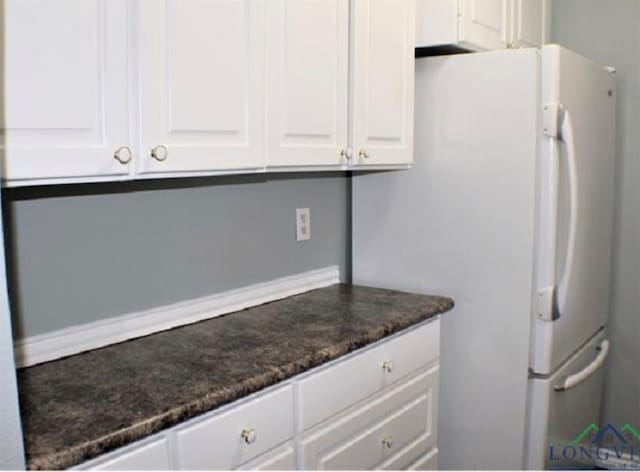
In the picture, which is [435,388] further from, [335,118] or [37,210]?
[37,210]

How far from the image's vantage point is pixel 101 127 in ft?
4.77

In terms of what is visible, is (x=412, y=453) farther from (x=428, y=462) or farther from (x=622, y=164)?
(x=622, y=164)

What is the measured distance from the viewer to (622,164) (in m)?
3.06

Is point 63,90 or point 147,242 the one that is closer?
point 63,90

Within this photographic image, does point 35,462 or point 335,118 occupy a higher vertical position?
point 335,118

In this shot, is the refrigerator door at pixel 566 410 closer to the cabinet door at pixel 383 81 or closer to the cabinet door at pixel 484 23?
the cabinet door at pixel 383 81

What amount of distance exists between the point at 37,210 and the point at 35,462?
686 mm

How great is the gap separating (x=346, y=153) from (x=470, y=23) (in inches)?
26.0

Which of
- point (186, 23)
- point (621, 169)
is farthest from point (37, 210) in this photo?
point (621, 169)

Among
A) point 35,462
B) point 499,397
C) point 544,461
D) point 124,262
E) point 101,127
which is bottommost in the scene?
point 544,461

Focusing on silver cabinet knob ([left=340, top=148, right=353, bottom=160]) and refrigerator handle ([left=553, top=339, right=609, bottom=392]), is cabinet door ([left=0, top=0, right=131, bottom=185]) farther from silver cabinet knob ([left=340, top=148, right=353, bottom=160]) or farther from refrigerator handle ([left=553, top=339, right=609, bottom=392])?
refrigerator handle ([left=553, top=339, right=609, bottom=392])

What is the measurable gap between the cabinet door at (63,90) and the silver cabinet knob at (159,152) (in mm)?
74

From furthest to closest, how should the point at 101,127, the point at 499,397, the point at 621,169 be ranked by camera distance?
the point at 621,169
the point at 499,397
the point at 101,127

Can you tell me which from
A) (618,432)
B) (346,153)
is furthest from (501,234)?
(618,432)
